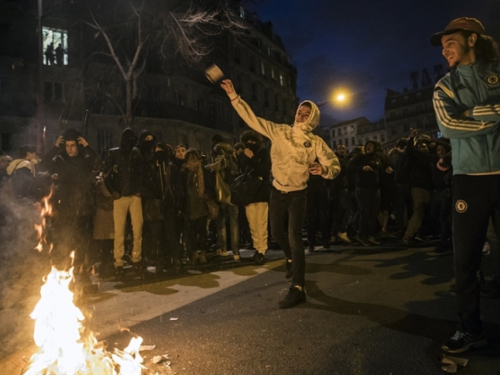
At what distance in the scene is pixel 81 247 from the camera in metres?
6.43

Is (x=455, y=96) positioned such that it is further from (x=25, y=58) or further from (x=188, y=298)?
(x=25, y=58)

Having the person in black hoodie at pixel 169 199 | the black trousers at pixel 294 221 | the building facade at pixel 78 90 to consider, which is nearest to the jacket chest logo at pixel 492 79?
the black trousers at pixel 294 221

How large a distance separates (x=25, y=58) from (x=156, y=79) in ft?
33.2

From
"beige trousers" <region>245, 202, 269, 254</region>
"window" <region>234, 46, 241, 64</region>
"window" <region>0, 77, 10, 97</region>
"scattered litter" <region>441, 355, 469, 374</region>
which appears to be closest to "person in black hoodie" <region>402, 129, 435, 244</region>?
"beige trousers" <region>245, 202, 269, 254</region>

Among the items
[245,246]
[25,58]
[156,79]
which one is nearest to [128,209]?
[245,246]

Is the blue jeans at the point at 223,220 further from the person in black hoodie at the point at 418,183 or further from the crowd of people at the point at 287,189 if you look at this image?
the person in black hoodie at the point at 418,183

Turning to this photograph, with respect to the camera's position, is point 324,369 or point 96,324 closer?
point 324,369

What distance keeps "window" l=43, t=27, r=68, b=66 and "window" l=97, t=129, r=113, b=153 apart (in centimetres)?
563

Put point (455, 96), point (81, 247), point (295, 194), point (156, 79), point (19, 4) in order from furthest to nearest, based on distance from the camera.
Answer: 1. point (156, 79)
2. point (19, 4)
3. point (81, 247)
4. point (295, 194)
5. point (455, 96)

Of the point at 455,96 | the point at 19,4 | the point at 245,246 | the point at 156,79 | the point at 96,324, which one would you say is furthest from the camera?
the point at 156,79

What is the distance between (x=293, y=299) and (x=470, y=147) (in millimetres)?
2278

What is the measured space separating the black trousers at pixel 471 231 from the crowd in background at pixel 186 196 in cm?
163

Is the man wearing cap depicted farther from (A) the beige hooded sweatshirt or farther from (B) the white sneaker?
(B) the white sneaker

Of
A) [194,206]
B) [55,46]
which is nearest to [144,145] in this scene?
[194,206]
